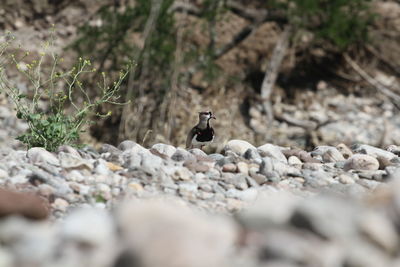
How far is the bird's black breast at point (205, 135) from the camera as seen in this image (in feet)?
14.8

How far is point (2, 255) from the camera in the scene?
82.3 inches

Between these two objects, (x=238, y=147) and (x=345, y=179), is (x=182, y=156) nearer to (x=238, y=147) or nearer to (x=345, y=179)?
(x=238, y=147)

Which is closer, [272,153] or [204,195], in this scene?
[204,195]

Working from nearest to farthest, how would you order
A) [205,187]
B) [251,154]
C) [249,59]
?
[205,187]
[251,154]
[249,59]

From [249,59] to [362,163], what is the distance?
14.7 feet

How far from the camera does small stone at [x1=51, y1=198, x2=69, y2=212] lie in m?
2.98

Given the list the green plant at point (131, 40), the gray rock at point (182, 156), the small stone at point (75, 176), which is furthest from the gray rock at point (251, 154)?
the green plant at point (131, 40)

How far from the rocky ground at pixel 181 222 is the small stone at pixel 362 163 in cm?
35

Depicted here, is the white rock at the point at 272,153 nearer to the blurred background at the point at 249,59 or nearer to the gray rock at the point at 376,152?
the gray rock at the point at 376,152

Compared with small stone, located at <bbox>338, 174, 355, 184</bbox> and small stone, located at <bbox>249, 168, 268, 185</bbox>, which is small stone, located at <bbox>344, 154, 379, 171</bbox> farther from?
small stone, located at <bbox>249, 168, 268, 185</bbox>

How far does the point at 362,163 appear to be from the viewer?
12.4 ft

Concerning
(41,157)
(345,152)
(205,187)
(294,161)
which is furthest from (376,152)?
(41,157)

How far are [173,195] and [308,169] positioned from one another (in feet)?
2.88

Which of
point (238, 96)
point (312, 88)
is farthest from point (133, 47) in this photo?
point (312, 88)
